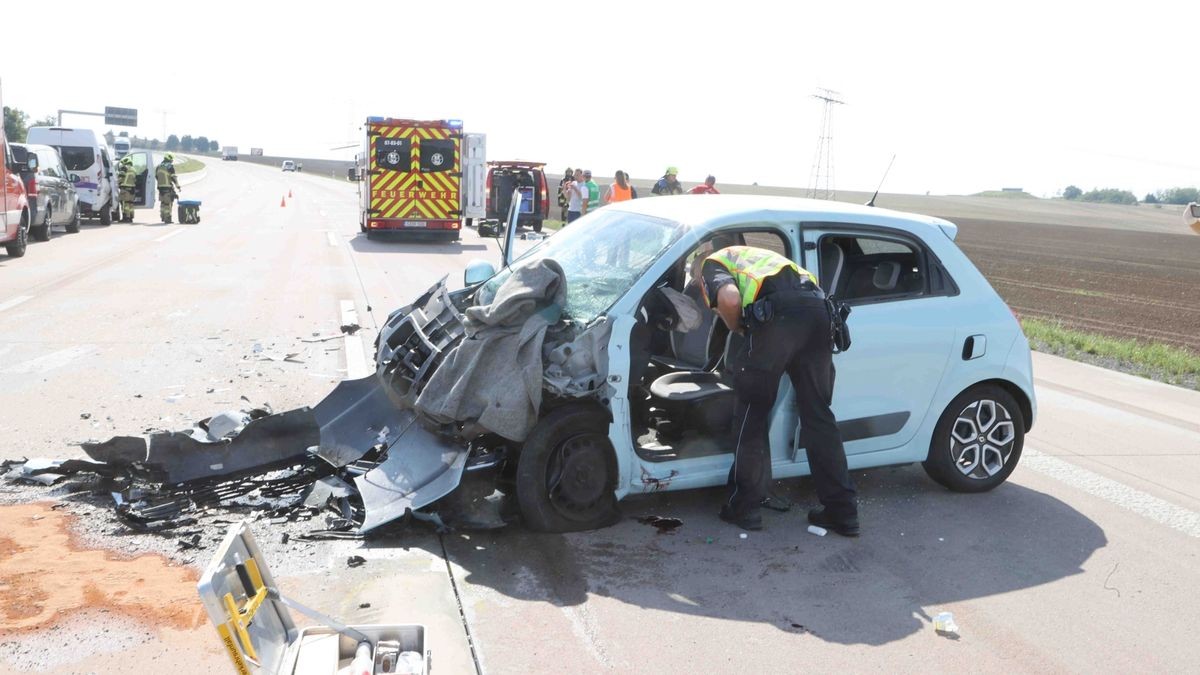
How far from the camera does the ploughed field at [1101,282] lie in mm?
18719

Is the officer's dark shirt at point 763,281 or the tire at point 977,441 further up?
the officer's dark shirt at point 763,281

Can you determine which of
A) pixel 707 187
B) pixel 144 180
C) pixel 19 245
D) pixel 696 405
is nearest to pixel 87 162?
pixel 144 180

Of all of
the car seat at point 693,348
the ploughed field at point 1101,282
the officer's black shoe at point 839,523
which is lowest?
the ploughed field at point 1101,282

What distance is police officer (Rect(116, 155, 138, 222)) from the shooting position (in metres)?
27.0

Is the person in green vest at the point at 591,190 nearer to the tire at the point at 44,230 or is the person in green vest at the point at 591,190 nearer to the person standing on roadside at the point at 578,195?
the person standing on roadside at the point at 578,195

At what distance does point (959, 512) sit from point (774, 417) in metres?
1.31

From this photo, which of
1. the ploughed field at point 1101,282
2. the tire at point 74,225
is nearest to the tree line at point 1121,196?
the ploughed field at point 1101,282

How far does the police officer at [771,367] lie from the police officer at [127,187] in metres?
25.2

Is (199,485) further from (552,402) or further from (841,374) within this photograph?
(841,374)

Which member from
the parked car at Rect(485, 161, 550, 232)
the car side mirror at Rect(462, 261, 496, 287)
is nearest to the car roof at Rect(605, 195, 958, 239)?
the car side mirror at Rect(462, 261, 496, 287)

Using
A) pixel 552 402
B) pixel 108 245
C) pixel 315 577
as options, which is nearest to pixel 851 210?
pixel 552 402

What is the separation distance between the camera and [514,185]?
27.6 meters

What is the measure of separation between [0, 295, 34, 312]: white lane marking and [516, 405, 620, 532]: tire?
893 centimetres

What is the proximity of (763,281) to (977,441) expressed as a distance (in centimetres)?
193
